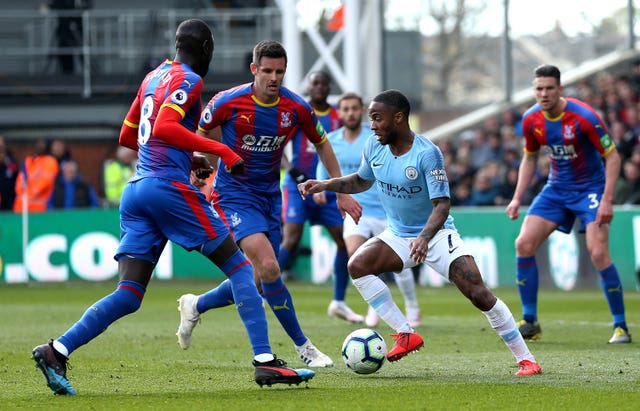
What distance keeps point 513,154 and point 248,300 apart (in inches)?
602

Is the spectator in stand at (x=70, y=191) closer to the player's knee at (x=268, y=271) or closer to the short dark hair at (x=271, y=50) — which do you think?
the player's knee at (x=268, y=271)

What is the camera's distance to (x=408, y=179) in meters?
8.44

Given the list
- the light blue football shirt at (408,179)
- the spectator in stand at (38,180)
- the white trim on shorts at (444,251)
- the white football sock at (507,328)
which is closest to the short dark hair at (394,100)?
the light blue football shirt at (408,179)

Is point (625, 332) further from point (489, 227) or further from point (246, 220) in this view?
point (489, 227)

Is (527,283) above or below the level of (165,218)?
below

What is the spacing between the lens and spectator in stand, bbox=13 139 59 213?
823 inches

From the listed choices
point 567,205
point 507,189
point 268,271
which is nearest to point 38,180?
point 507,189

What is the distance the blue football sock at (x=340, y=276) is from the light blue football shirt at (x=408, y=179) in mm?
4073

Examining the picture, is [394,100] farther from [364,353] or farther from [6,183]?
[6,183]

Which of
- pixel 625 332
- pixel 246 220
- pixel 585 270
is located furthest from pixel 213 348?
pixel 585 270

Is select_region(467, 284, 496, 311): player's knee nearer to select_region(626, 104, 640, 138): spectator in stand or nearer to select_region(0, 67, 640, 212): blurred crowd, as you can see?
select_region(0, 67, 640, 212): blurred crowd

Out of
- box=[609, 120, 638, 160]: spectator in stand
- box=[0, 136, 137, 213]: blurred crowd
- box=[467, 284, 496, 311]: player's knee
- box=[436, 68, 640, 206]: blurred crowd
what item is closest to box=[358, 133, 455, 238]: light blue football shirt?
box=[467, 284, 496, 311]: player's knee

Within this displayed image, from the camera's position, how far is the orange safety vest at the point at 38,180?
68.8ft

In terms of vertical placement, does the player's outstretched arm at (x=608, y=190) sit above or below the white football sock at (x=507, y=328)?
above
